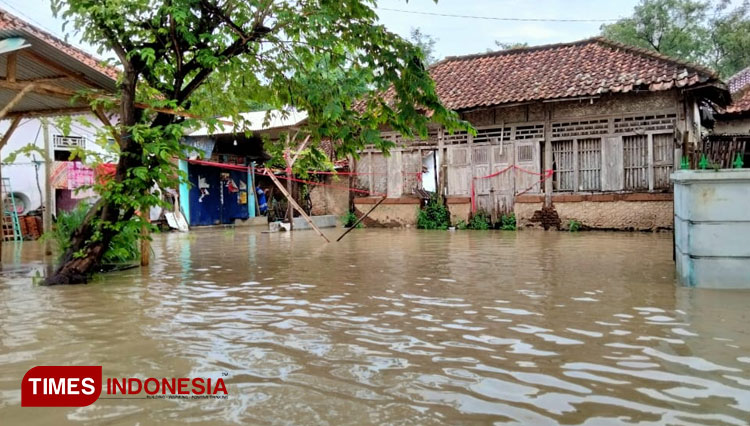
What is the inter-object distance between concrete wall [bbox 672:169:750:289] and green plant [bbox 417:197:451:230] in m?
11.0

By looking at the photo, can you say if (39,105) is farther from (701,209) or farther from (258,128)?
(701,209)

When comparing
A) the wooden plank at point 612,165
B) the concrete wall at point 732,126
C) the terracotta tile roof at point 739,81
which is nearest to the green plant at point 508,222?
the wooden plank at point 612,165

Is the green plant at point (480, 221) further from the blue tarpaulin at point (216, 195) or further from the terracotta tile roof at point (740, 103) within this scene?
the blue tarpaulin at point (216, 195)

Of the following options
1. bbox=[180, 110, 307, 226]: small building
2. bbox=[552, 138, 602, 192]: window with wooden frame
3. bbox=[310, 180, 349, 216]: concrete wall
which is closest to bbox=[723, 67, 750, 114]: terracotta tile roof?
bbox=[552, 138, 602, 192]: window with wooden frame

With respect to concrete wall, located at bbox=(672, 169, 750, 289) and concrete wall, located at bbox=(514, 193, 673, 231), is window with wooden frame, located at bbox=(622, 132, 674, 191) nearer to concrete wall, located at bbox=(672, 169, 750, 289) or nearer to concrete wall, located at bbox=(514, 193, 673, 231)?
concrete wall, located at bbox=(514, 193, 673, 231)

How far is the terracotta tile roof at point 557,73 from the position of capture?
1348 centimetres

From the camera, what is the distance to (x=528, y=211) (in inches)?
612

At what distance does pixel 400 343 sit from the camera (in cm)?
386

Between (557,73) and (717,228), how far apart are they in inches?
434

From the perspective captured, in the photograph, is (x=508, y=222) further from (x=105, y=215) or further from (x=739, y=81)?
(x=739, y=81)

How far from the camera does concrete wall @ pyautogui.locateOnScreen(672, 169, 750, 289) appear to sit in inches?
210

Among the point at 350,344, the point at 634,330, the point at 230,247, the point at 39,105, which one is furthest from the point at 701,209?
the point at 39,105

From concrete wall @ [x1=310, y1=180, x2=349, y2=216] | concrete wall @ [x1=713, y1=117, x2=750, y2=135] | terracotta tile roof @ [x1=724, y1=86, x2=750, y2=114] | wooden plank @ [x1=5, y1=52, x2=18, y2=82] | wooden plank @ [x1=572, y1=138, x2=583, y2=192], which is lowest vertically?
concrete wall @ [x1=310, y1=180, x2=349, y2=216]

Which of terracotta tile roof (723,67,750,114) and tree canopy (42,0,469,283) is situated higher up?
terracotta tile roof (723,67,750,114)
